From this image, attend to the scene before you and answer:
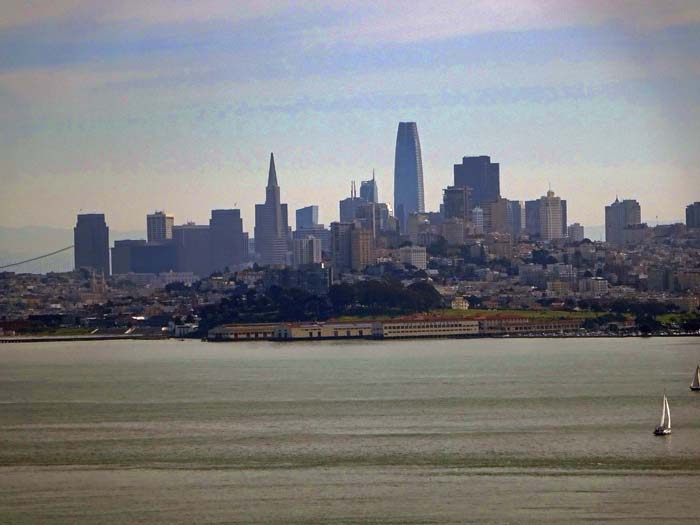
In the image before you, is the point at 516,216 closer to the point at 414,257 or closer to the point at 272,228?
the point at 272,228

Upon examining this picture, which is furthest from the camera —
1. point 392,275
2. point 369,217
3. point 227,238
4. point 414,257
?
point 227,238

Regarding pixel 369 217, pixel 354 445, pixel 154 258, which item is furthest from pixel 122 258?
pixel 354 445

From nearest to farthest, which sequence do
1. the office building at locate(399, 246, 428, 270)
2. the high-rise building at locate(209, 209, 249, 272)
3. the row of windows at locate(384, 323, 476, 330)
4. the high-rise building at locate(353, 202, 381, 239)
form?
the row of windows at locate(384, 323, 476, 330) → the office building at locate(399, 246, 428, 270) → the high-rise building at locate(353, 202, 381, 239) → the high-rise building at locate(209, 209, 249, 272)

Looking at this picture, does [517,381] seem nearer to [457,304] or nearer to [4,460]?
[4,460]

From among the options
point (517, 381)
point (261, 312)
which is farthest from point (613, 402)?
point (261, 312)

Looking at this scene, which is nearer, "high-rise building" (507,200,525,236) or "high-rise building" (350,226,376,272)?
"high-rise building" (350,226,376,272)

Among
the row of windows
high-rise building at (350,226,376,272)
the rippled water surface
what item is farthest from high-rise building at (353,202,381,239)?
the rippled water surface

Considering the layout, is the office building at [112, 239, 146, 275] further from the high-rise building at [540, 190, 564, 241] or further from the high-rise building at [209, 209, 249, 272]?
the high-rise building at [540, 190, 564, 241]
